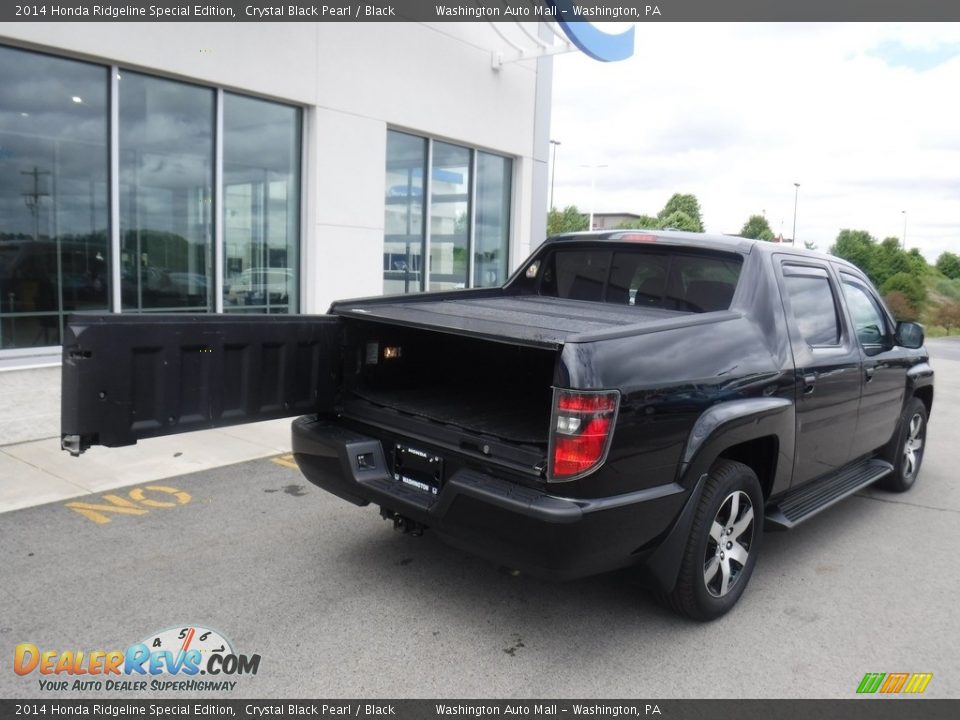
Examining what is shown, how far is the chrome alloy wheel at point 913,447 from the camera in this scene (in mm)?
6211

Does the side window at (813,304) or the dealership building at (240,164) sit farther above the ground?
the dealership building at (240,164)

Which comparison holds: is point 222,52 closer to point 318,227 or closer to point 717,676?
point 318,227

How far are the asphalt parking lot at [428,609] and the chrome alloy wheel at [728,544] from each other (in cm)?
20

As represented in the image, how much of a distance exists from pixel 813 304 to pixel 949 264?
57.2 metres

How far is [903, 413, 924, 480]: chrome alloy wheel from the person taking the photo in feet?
20.4

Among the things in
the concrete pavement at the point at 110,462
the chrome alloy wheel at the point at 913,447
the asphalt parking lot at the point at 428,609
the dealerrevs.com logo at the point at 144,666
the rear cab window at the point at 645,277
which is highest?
the rear cab window at the point at 645,277

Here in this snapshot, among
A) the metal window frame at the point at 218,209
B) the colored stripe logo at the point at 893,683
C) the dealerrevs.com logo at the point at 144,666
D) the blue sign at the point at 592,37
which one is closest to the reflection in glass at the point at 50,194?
the metal window frame at the point at 218,209

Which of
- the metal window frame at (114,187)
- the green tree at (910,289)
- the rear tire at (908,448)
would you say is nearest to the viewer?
the rear tire at (908,448)

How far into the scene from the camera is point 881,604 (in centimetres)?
414

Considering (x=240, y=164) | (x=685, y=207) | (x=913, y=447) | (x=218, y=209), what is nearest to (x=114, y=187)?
(x=218, y=209)

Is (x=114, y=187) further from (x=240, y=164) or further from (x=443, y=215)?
(x=443, y=215)

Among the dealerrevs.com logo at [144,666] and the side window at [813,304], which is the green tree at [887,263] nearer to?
the side window at [813,304]

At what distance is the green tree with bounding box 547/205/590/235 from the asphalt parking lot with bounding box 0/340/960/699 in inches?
2306

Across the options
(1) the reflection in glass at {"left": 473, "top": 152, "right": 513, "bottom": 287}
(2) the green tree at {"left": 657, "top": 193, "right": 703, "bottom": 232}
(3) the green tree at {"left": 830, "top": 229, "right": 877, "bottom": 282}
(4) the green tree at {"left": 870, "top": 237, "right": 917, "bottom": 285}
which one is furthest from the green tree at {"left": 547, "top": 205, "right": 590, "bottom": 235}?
(1) the reflection in glass at {"left": 473, "top": 152, "right": 513, "bottom": 287}
